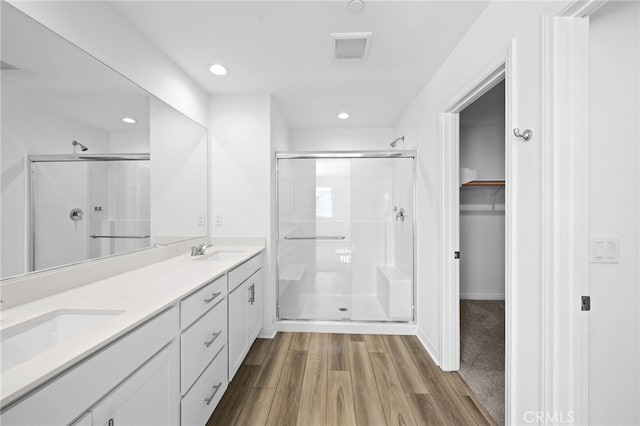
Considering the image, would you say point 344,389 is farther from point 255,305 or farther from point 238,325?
point 255,305

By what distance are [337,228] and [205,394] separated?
6.22 feet

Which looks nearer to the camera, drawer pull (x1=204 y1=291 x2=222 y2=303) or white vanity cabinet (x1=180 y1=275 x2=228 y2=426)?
white vanity cabinet (x1=180 y1=275 x2=228 y2=426)

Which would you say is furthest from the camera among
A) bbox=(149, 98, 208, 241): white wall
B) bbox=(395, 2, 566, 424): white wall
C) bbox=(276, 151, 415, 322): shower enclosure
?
bbox=(276, 151, 415, 322): shower enclosure

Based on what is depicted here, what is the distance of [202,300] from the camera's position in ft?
4.81

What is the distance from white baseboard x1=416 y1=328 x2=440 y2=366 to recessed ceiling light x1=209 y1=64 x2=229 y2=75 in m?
2.95

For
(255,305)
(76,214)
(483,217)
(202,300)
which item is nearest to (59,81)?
(76,214)

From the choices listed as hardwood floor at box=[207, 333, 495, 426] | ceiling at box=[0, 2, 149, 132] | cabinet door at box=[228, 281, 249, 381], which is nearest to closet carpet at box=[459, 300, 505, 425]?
hardwood floor at box=[207, 333, 495, 426]

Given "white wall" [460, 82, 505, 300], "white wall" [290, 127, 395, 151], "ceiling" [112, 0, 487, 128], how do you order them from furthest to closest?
"white wall" [290, 127, 395, 151] → "white wall" [460, 82, 505, 300] → "ceiling" [112, 0, 487, 128]

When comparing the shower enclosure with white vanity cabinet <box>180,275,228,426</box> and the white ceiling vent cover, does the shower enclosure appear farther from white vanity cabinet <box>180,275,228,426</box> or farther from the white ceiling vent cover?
white vanity cabinet <box>180,275,228,426</box>

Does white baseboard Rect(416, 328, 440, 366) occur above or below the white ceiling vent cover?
below

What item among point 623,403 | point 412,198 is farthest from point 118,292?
point 412,198

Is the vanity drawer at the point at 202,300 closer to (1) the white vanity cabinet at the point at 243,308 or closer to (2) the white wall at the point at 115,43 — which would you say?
(1) the white vanity cabinet at the point at 243,308

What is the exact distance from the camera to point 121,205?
1.77 m

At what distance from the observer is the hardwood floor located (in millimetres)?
1660
